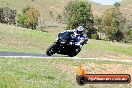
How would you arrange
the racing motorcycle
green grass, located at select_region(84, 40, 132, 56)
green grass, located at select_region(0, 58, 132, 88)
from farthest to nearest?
green grass, located at select_region(84, 40, 132, 56) → green grass, located at select_region(0, 58, 132, 88) → the racing motorcycle

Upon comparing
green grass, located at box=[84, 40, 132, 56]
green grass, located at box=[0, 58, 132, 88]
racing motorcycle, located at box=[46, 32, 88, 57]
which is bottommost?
green grass, located at box=[84, 40, 132, 56]

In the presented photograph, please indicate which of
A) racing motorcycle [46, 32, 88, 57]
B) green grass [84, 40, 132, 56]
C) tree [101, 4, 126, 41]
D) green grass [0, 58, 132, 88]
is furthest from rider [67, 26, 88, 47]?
tree [101, 4, 126, 41]

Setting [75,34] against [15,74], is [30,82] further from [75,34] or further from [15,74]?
[75,34]

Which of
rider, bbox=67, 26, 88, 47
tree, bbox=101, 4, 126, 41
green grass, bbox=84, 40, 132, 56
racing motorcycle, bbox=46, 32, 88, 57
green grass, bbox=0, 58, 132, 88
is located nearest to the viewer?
rider, bbox=67, 26, 88, 47

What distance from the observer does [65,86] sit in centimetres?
2708

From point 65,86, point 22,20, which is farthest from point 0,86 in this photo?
point 22,20

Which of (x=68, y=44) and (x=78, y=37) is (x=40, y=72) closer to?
(x=68, y=44)

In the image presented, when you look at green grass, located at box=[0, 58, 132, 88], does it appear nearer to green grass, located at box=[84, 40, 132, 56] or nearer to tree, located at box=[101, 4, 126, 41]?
green grass, located at box=[84, 40, 132, 56]

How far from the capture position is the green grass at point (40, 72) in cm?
2435

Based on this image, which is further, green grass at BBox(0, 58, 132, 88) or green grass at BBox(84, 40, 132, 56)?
green grass at BBox(84, 40, 132, 56)

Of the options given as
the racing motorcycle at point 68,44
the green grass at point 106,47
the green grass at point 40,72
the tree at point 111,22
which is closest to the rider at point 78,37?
the racing motorcycle at point 68,44

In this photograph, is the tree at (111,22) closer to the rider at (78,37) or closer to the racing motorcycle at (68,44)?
the racing motorcycle at (68,44)

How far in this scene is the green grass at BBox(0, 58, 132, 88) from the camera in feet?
79.9

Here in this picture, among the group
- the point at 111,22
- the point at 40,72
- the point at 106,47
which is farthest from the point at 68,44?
the point at 111,22
